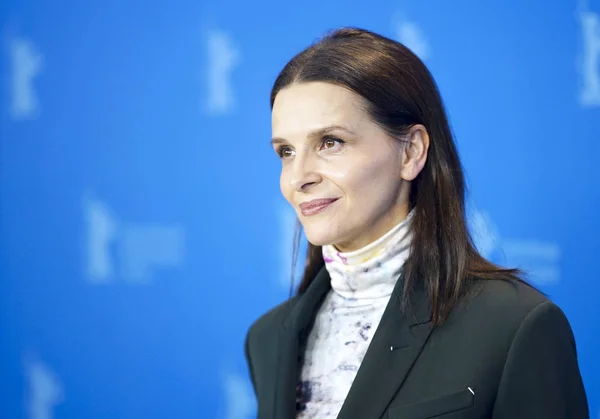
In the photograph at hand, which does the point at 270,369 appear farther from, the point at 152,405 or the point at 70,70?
the point at 70,70

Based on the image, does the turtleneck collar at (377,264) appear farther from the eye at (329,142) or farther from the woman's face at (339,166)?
the eye at (329,142)

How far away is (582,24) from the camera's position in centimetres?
219

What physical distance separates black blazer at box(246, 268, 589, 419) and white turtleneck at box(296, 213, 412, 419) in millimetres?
47

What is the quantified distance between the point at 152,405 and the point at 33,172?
78 centimetres

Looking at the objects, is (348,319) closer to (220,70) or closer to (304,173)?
(304,173)

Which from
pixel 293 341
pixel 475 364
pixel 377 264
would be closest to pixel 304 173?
pixel 377 264

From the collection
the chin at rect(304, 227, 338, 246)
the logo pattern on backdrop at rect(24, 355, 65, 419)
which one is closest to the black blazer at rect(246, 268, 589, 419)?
the chin at rect(304, 227, 338, 246)

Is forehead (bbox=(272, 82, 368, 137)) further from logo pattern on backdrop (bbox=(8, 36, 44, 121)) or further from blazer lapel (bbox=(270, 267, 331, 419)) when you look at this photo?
logo pattern on backdrop (bbox=(8, 36, 44, 121))

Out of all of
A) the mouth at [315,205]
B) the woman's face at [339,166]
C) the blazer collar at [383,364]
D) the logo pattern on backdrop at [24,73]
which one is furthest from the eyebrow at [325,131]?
the logo pattern on backdrop at [24,73]

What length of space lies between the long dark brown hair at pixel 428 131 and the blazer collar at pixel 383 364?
0.02 meters

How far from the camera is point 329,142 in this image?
1507 millimetres

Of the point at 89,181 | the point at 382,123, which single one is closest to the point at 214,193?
the point at 89,181

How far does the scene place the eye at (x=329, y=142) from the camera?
150cm

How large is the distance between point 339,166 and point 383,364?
34 cm
